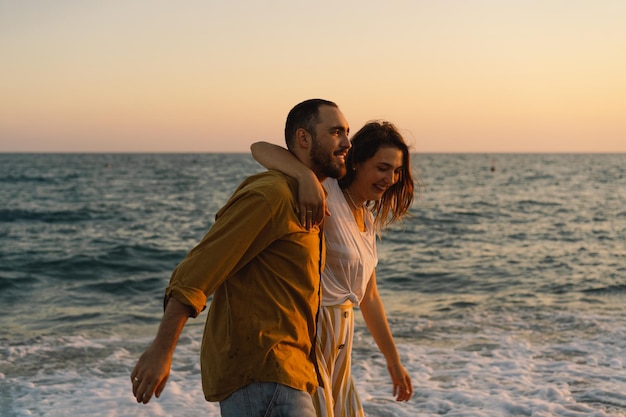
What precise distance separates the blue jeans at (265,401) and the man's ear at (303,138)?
796 mm

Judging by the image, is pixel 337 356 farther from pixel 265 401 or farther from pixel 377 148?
pixel 377 148

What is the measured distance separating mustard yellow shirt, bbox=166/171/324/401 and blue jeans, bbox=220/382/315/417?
0.02 metres

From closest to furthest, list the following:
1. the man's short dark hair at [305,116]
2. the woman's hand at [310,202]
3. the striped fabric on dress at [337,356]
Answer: the woman's hand at [310,202], the man's short dark hair at [305,116], the striped fabric on dress at [337,356]

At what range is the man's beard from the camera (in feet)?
8.14

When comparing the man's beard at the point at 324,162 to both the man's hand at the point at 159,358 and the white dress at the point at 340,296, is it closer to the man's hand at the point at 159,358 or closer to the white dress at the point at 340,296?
the white dress at the point at 340,296

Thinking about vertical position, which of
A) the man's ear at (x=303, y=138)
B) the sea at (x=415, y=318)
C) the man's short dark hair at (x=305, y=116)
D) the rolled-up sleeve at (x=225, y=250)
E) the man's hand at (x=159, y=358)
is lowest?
the sea at (x=415, y=318)

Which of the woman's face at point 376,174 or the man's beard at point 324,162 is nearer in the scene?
the man's beard at point 324,162

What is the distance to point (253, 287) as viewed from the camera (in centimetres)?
→ 227

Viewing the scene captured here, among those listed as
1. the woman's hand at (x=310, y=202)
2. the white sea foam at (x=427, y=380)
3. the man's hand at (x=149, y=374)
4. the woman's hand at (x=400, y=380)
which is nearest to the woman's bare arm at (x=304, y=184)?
the woman's hand at (x=310, y=202)

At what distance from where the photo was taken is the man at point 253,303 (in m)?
2.17

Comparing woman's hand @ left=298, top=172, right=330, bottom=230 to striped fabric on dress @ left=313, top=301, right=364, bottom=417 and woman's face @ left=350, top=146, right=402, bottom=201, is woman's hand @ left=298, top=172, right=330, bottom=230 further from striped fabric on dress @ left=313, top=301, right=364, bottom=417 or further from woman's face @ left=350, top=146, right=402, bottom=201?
woman's face @ left=350, top=146, right=402, bottom=201

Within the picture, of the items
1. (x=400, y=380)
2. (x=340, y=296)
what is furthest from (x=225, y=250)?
(x=400, y=380)

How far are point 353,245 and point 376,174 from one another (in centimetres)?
34

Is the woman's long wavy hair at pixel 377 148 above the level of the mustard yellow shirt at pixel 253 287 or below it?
above
